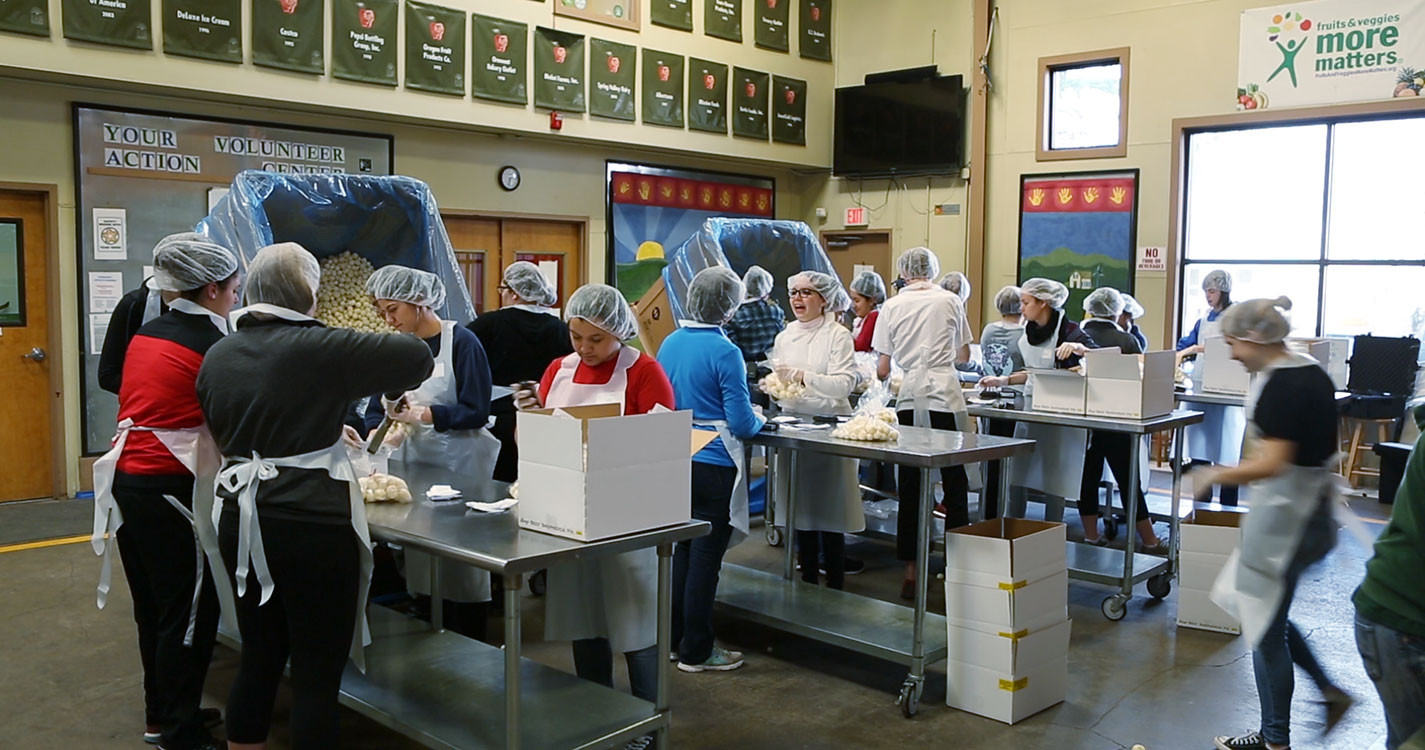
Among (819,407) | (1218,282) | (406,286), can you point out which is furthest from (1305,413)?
(1218,282)

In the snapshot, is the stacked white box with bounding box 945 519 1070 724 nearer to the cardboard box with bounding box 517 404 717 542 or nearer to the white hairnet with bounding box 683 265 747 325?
the white hairnet with bounding box 683 265 747 325

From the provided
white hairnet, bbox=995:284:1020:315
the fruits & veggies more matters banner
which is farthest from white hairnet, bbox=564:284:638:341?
the fruits & veggies more matters banner

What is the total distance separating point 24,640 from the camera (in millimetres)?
4160

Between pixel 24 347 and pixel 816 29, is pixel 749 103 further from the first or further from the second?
pixel 24 347

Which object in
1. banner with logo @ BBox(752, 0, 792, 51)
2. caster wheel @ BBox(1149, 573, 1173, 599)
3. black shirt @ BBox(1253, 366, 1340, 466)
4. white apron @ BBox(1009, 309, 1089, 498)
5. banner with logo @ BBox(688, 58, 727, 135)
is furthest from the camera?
banner with logo @ BBox(752, 0, 792, 51)

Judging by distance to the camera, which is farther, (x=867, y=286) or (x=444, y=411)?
(x=867, y=286)

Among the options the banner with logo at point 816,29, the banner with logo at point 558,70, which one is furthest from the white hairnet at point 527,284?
the banner with logo at point 816,29

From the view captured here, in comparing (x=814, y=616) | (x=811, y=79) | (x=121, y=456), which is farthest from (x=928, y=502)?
(x=811, y=79)

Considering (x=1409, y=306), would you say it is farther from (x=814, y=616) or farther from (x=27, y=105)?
(x=27, y=105)

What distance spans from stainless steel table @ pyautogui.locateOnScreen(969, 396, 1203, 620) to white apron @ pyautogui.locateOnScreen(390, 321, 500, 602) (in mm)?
2030

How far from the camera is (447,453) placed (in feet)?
12.7

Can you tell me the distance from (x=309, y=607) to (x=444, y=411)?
4.16ft

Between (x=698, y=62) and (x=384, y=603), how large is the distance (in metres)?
6.23

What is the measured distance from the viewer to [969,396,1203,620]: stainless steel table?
180 inches
